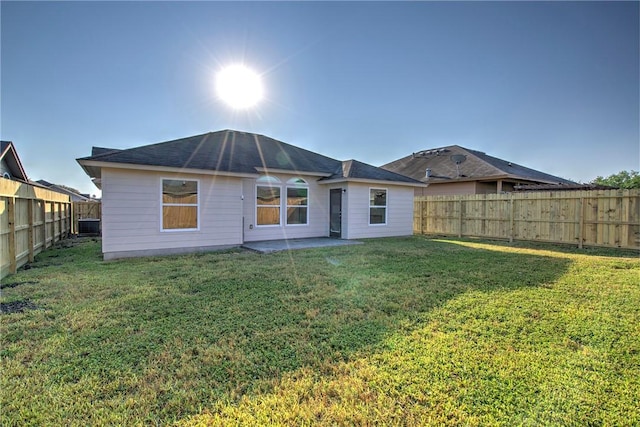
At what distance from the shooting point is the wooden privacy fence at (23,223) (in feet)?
19.4

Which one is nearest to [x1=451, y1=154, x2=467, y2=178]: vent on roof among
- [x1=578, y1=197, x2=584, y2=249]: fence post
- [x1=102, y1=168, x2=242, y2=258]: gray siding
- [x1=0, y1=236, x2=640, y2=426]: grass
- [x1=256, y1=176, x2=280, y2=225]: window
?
[x1=578, y1=197, x2=584, y2=249]: fence post

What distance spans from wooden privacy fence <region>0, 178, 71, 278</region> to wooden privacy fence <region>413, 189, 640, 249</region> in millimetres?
14807

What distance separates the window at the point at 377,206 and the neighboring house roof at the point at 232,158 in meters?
0.71

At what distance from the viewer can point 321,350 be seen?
10.2 feet

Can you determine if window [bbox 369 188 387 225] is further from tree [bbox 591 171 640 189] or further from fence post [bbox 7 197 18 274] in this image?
tree [bbox 591 171 640 189]

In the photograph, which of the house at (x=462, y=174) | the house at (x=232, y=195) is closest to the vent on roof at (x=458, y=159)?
the house at (x=462, y=174)

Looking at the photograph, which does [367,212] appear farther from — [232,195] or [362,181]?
[232,195]

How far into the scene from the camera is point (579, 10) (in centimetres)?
934

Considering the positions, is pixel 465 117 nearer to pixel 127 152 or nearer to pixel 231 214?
pixel 231 214

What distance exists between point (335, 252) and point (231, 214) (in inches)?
148

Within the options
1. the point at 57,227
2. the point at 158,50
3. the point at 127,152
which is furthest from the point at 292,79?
the point at 57,227

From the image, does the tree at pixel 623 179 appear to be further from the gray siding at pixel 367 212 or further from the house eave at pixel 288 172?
the house eave at pixel 288 172

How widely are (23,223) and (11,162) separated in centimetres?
1213

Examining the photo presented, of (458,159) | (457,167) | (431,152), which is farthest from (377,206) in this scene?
(431,152)
